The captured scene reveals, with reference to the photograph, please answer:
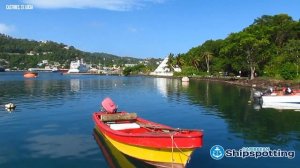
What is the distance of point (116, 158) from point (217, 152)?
7.56 m

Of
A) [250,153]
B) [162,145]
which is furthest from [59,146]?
[250,153]

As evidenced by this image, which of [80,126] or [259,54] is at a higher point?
[259,54]

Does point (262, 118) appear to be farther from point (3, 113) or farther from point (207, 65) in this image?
point (207, 65)

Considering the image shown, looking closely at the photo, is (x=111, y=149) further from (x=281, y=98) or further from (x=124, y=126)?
(x=281, y=98)

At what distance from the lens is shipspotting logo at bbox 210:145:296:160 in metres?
25.9

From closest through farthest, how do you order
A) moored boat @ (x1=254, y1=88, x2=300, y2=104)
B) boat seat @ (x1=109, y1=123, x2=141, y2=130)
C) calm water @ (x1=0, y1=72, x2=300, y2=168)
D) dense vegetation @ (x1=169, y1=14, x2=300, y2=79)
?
calm water @ (x1=0, y1=72, x2=300, y2=168), boat seat @ (x1=109, y1=123, x2=141, y2=130), moored boat @ (x1=254, y1=88, x2=300, y2=104), dense vegetation @ (x1=169, y1=14, x2=300, y2=79)

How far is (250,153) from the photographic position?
27.0 metres

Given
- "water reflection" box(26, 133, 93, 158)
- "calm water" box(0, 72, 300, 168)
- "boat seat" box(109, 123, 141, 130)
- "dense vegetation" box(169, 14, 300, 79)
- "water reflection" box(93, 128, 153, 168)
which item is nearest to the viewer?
"water reflection" box(93, 128, 153, 168)

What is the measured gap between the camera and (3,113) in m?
47.5

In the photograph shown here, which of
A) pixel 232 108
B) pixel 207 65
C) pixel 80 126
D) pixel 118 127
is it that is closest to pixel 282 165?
pixel 118 127

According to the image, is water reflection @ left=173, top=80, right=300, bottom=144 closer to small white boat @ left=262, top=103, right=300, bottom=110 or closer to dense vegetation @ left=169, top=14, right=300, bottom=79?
small white boat @ left=262, top=103, right=300, bottom=110

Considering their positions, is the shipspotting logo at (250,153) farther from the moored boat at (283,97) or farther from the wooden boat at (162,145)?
the moored boat at (283,97)

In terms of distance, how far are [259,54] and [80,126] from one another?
3509 inches

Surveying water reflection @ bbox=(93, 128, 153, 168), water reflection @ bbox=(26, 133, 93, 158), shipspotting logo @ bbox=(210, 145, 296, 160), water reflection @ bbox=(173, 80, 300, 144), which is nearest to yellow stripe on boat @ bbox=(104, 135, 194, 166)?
water reflection @ bbox=(93, 128, 153, 168)
